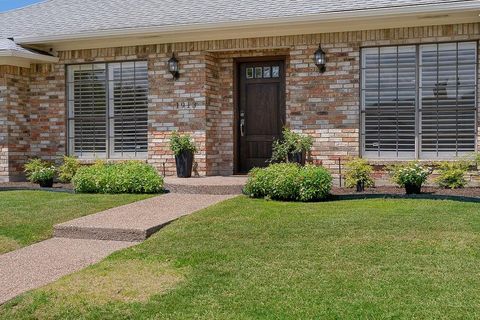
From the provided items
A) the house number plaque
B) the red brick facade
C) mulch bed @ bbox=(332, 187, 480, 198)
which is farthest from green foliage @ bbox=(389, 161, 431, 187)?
the house number plaque

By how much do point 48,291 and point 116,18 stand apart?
27.3 ft

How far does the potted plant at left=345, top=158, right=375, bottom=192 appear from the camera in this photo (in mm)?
9555

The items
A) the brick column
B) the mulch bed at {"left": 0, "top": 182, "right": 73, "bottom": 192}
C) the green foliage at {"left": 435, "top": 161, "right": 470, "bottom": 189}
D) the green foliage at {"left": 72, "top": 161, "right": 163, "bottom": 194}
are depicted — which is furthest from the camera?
the brick column

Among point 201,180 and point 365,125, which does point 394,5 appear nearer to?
point 365,125

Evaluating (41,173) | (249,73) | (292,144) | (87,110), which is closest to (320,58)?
(292,144)

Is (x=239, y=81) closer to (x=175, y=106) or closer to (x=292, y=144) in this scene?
(x=175, y=106)

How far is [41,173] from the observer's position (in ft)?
36.5

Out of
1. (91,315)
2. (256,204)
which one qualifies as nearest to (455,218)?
(256,204)

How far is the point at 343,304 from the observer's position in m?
4.43

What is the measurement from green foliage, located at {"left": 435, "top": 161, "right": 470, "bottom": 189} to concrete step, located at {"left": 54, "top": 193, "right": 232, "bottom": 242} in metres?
3.58

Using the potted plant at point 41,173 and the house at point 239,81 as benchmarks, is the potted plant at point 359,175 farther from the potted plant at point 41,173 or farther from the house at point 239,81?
the potted plant at point 41,173

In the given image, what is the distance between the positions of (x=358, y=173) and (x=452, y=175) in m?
1.45

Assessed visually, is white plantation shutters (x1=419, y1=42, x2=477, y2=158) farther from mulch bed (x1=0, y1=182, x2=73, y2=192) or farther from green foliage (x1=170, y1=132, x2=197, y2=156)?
mulch bed (x1=0, y1=182, x2=73, y2=192)

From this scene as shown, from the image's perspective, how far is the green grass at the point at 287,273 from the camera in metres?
4.42
